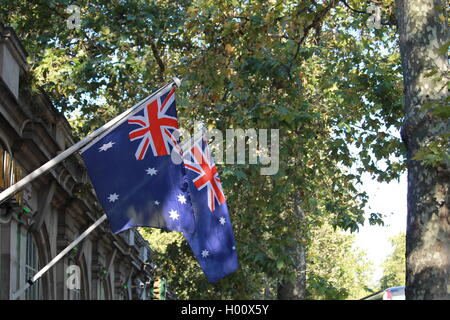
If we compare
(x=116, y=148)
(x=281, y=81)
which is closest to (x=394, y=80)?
(x=281, y=81)

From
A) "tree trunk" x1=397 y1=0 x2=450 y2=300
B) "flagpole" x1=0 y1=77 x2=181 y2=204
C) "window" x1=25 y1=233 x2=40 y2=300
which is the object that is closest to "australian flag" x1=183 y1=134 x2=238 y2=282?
"flagpole" x1=0 y1=77 x2=181 y2=204

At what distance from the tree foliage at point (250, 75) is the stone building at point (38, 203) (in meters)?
1.69

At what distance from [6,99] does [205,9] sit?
487 centimetres

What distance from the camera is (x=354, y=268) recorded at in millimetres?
65938

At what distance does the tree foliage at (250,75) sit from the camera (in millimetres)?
18641

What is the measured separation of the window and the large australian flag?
26.6 feet

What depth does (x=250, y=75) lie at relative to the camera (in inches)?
808

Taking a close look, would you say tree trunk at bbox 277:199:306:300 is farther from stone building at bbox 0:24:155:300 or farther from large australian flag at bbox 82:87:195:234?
large australian flag at bbox 82:87:195:234

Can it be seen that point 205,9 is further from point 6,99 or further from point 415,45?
point 415,45

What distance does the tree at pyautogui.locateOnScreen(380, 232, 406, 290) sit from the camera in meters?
111

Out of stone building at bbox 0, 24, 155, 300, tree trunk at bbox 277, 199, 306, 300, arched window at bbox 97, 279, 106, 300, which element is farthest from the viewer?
tree trunk at bbox 277, 199, 306, 300

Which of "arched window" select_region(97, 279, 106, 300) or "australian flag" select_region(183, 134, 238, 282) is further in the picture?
"arched window" select_region(97, 279, 106, 300)

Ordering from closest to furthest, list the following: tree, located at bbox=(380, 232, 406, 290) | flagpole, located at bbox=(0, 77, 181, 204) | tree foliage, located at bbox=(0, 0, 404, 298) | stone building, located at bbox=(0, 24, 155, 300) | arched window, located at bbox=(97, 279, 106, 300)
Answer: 1. flagpole, located at bbox=(0, 77, 181, 204)
2. stone building, located at bbox=(0, 24, 155, 300)
3. tree foliage, located at bbox=(0, 0, 404, 298)
4. arched window, located at bbox=(97, 279, 106, 300)
5. tree, located at bbox=(380, 232, 406, 290)

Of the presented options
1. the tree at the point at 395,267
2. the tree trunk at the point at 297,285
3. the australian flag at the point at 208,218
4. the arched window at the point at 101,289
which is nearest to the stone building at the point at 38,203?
the arched window at the point at 101,289
